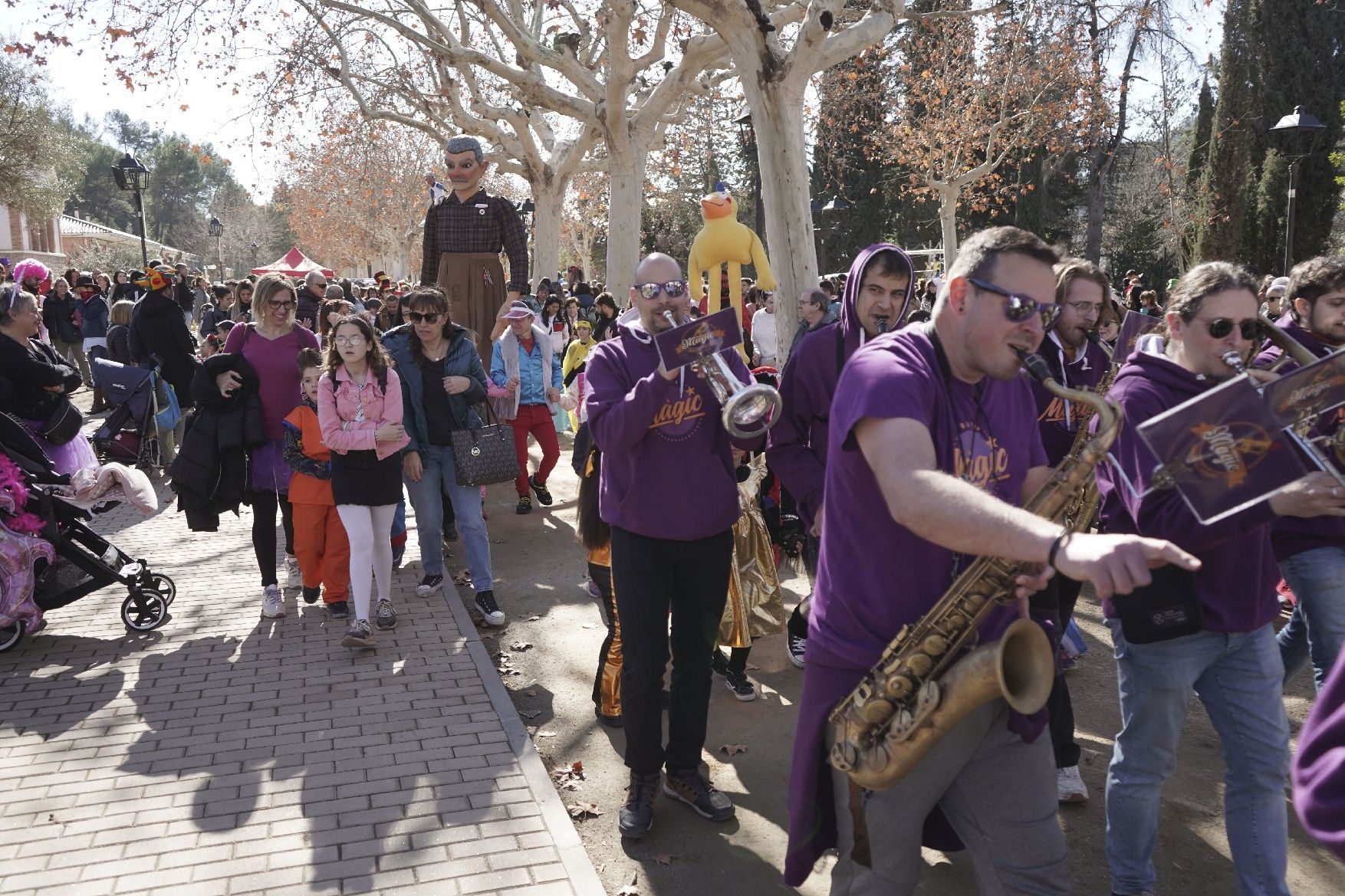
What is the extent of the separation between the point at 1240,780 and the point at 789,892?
1582mm

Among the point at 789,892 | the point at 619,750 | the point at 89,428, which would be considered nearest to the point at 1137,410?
the point at 789,892

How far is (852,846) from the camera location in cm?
253

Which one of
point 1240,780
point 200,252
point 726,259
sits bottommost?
point 1240,780

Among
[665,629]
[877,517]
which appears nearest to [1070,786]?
[665,629]

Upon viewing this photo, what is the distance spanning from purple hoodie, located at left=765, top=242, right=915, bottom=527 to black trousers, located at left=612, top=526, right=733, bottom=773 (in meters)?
0.41

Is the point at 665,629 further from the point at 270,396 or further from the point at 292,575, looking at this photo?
the point at 292,575

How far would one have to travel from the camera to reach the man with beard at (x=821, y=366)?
13.4 ft

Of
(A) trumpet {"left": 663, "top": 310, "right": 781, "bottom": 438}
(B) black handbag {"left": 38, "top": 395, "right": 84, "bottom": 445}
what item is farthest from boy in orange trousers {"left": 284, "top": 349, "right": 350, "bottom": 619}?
(A) trumpet {"left": 663, "top": 310, "right": 781, "bottom": 438}

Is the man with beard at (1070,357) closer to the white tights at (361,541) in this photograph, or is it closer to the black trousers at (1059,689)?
the black trousers at (1059,689)

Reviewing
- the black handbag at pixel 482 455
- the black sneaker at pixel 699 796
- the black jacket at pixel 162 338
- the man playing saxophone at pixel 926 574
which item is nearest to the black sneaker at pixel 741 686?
the black sneaker at pixel 699 796

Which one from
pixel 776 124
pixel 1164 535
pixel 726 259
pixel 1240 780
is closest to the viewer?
pixel 1164 535

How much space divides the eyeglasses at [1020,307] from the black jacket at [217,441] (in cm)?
550

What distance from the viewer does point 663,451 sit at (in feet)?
12.6

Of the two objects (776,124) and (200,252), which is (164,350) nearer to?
(776,124)
